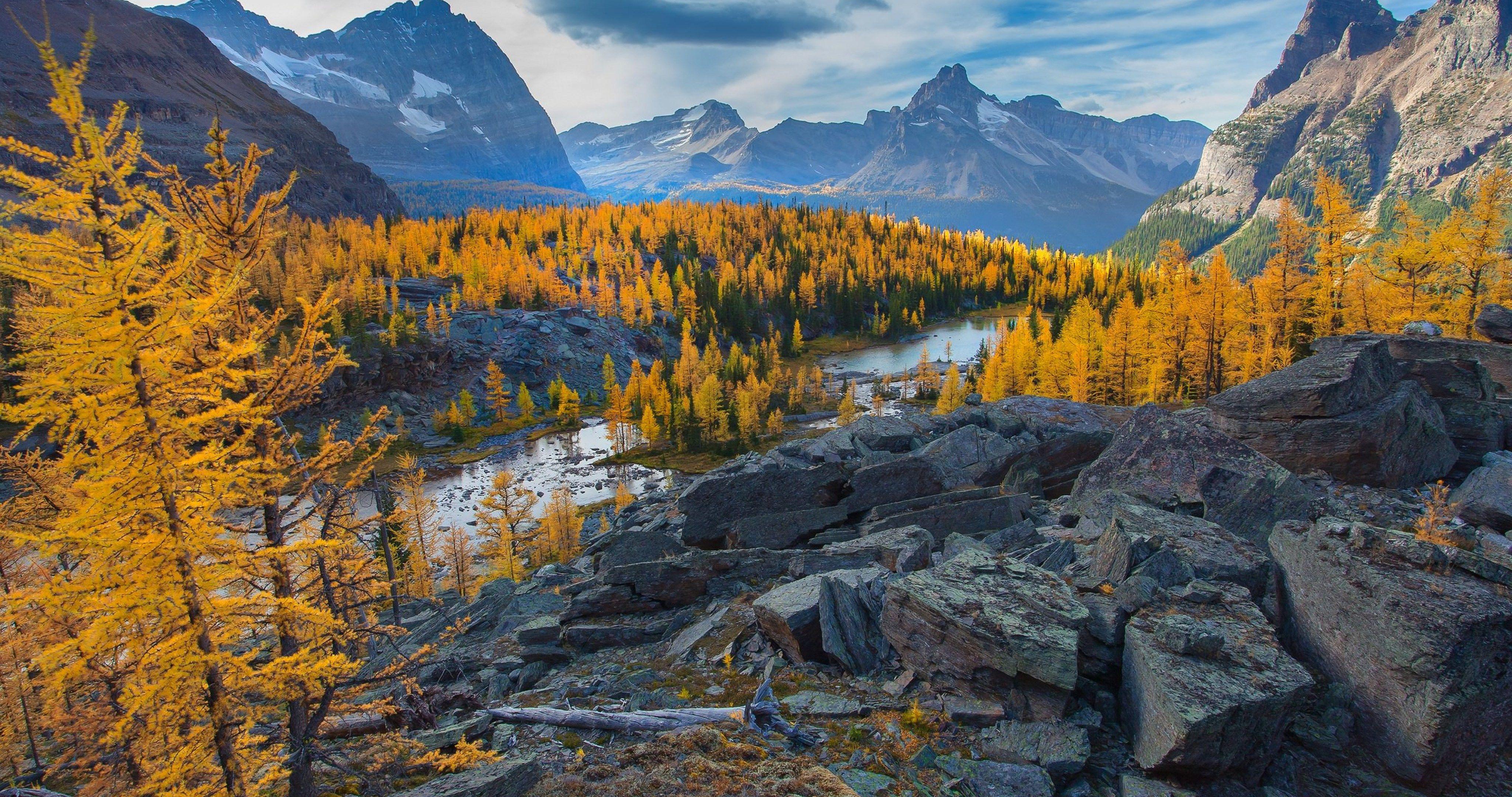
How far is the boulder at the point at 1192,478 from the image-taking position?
16141mm

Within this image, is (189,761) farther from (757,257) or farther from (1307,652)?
(757,257)

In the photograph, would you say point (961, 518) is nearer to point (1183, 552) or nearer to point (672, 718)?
point (1183, 552)

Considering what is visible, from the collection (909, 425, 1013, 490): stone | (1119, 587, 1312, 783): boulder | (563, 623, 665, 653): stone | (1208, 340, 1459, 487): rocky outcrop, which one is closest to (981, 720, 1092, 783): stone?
(1119, 587, 1312, 783): boulder

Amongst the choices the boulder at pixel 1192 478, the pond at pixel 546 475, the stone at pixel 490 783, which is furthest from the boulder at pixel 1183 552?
the pond at pixel 546 475

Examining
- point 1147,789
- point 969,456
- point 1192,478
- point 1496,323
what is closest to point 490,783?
point 1147,789

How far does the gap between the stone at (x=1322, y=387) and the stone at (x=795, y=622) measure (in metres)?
17.2

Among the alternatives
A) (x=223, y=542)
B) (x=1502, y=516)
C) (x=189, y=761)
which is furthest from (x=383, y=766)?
(x=1502, y=516)

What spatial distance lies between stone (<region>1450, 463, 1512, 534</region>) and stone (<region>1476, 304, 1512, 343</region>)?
628 inches

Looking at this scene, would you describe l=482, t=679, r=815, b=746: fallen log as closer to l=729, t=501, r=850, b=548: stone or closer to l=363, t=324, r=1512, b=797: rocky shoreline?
l=363, t=324, r=1512, b=797: rocky shoreline

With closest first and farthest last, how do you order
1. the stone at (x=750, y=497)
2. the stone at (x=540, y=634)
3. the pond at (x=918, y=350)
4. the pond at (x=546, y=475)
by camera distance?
1. the stone at (x=540, y=634)
2. the stone at (x=750, y=497)
3. the pond at (x=546, y=475)
4. the pond at (x=918, y=350)

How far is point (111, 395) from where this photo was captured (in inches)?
348

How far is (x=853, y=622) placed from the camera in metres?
12.7

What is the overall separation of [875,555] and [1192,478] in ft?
31.7

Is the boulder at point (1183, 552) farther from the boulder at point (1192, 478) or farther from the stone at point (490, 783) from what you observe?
the stone at point (490, 783)
